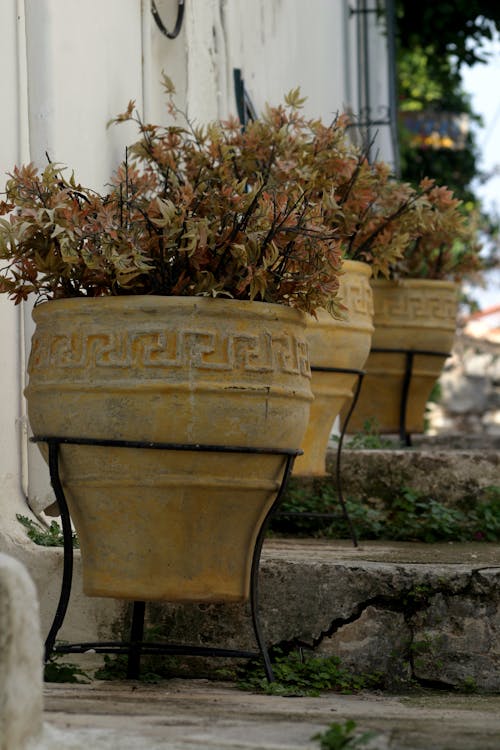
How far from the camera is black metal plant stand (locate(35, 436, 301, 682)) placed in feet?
7.76

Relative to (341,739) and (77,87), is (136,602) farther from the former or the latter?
(77,87)

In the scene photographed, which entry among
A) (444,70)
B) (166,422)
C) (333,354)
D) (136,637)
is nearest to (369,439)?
(333,354)

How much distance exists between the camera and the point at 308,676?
2.71 meters

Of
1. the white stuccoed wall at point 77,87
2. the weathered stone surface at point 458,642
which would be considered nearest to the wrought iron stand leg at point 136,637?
the white stuccoed wall at point 77,87

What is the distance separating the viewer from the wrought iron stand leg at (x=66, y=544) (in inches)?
95.1

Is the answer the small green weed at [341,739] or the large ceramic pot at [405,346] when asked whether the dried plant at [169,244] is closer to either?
the small green weed at [341,739]

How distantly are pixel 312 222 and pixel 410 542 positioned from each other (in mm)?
1430

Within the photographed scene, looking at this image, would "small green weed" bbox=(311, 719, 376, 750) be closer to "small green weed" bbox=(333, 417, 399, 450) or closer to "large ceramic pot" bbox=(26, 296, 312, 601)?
"large ceramic pot" bbox=(26, 296, 312, 601)

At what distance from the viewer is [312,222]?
2580 mm

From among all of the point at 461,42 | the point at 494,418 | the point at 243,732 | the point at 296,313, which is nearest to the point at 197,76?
the point at 296,313

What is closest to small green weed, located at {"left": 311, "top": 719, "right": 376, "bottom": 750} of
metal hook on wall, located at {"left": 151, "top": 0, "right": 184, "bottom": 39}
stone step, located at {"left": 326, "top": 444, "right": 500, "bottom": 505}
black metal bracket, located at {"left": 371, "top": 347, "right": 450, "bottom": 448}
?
stone step, located at {"left": 326, "top": 444, "right": 500, "bottom": 505}

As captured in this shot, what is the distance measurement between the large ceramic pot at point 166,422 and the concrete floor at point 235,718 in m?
0.21

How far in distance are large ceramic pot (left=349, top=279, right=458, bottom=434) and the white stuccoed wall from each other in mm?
954

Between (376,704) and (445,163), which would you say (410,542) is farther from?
(445,163)
